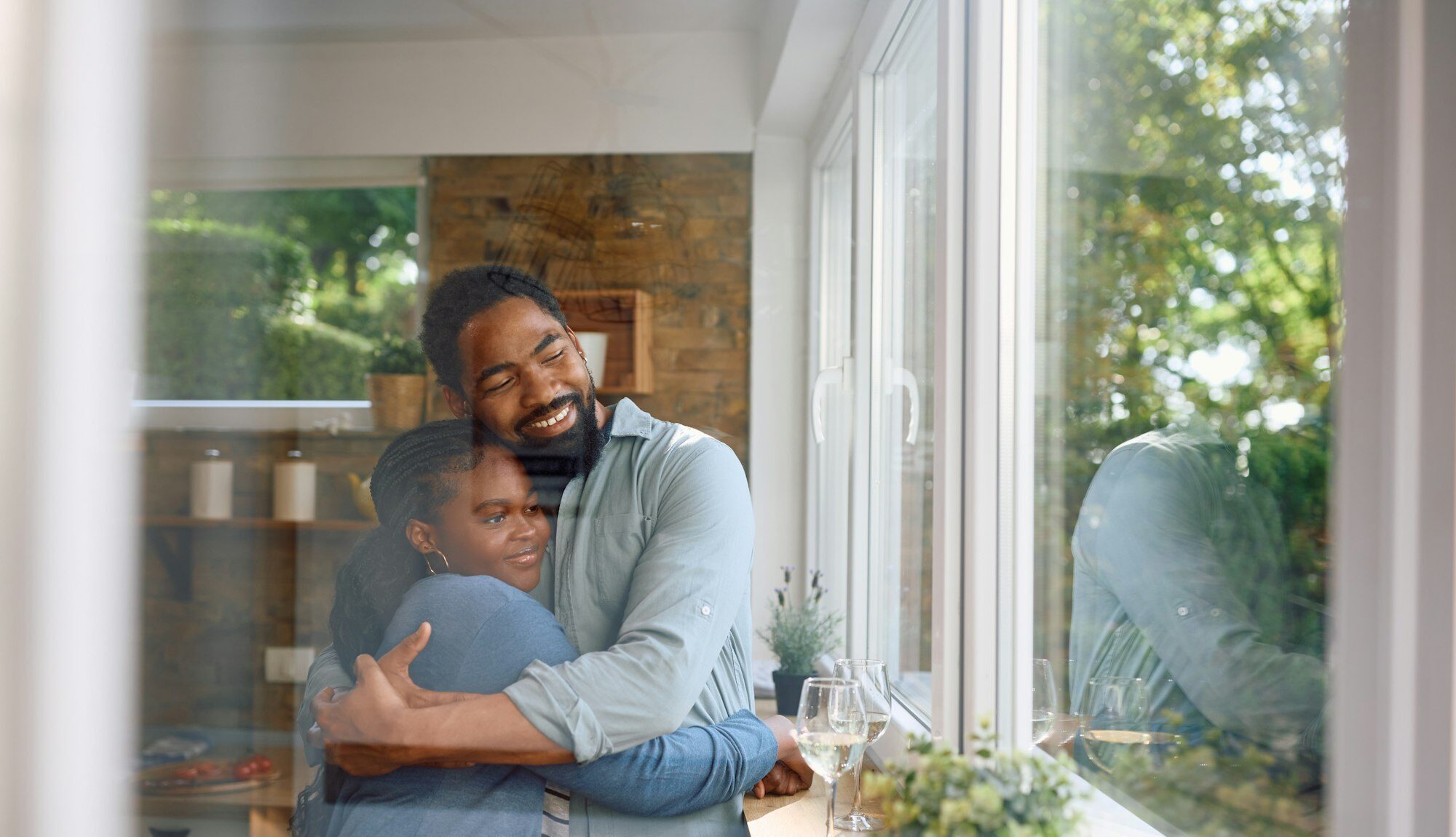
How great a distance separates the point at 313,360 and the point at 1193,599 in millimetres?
1129

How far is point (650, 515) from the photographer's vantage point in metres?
1.35

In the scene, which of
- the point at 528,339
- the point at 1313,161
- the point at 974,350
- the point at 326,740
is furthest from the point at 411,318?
the point at 1313,161

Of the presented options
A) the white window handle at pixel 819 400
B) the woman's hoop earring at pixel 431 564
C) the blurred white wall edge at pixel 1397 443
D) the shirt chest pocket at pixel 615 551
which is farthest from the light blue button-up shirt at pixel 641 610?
the blurred white wall edge at pixel 1397 443

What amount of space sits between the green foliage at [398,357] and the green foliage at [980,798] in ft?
2.70

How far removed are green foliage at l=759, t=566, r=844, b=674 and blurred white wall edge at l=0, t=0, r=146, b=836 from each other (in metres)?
0.87

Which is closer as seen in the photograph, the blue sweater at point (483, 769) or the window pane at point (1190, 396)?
the window pane at point (1190, 396)

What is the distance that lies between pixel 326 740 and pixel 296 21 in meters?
1.00

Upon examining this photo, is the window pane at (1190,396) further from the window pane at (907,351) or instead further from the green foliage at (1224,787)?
the window pane at (907,351)

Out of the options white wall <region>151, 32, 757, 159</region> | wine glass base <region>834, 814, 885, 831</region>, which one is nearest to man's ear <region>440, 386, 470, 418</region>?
white wall <region>151, 32, 757, 159</region>

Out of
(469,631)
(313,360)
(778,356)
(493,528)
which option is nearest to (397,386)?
(313,360)

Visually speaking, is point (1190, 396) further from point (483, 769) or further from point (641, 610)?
point (483, 769)

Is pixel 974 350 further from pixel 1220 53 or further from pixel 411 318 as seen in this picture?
pixel 411 318

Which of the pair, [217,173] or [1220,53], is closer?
[1220,53]

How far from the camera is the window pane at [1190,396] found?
0.69 meters
